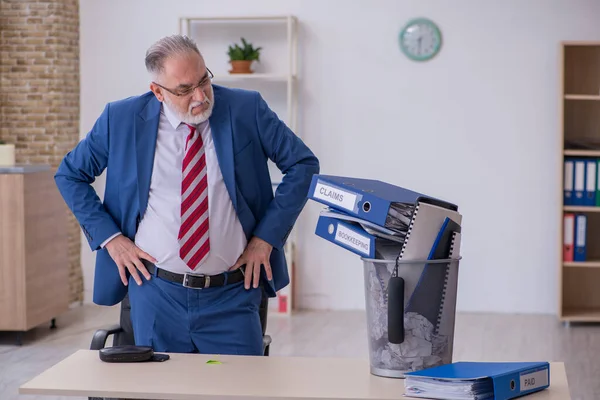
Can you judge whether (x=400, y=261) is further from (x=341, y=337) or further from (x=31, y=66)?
(x=31, y=66)

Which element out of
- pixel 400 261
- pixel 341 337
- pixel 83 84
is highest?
pixel 83 84

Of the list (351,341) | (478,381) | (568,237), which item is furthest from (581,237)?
(478,381)

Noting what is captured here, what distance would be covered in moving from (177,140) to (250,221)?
1.09 ft

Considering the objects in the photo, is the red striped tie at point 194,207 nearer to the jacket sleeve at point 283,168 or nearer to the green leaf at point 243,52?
the jacket sleeve at point 283,168

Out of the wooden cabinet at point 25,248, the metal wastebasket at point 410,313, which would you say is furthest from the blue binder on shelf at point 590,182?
the metal wastebasket at point 410,313

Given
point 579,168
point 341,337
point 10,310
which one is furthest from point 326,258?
point 10,310

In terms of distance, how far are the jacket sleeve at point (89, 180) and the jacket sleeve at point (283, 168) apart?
0.47 metres

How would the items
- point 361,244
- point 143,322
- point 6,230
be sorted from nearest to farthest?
point 361,244, point 143,322, point 6,230

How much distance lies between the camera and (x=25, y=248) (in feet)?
17.6

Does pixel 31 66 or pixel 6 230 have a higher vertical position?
pixel 31 66

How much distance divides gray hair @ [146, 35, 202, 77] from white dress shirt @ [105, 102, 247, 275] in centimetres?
16

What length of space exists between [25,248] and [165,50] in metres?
3.11

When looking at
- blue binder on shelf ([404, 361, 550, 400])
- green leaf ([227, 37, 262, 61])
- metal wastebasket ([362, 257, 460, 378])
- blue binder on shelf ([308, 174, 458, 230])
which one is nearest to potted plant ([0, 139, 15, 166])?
green leaf ([227, 37, 262, 61])

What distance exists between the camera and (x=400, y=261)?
2.04 meters
